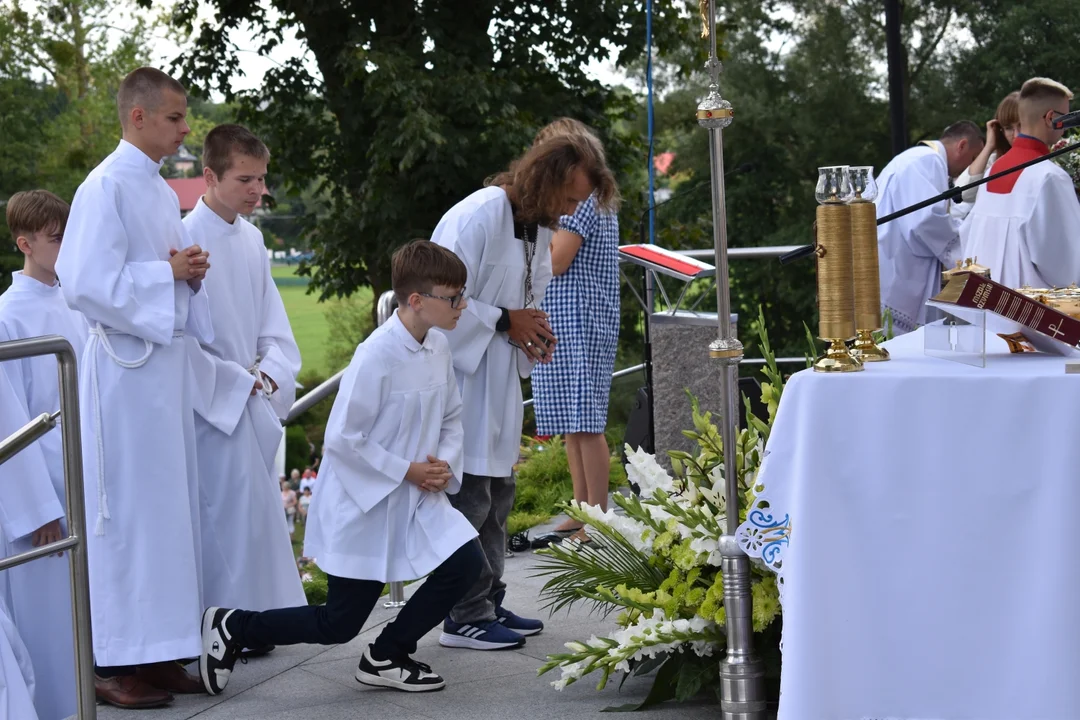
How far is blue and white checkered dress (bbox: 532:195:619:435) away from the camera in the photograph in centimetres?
565

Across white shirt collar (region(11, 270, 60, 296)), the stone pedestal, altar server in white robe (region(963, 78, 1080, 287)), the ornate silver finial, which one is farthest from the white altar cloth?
the stone pedestal

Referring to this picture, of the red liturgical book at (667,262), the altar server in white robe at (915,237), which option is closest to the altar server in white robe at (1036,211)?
the altar server in white robe at (915,237)

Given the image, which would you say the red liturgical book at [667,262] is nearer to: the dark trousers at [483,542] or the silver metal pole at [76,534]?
the dark trousers at [483,542]

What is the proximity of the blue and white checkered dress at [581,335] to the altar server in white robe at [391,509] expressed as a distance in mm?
1728

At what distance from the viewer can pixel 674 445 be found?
6.03 metres

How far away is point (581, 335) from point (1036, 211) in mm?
2043

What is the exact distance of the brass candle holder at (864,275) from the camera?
9.09 feet

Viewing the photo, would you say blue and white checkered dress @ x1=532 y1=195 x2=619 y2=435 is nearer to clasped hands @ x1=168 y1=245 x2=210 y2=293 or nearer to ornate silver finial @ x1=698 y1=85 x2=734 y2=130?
clasped hands @ x1=168 y1=245 x2=210 y2=293

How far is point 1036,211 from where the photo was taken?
559cm

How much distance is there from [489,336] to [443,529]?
83 cm

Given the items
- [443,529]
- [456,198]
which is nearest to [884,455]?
[443,529]

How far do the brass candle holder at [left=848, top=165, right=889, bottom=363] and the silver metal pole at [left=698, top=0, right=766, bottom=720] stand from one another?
1.18 feet

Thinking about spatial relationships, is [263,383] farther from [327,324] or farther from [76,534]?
[327,324]

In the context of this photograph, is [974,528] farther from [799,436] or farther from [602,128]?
[602,128]
